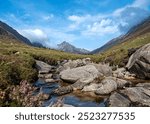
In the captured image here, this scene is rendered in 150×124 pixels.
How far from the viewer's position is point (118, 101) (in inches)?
963

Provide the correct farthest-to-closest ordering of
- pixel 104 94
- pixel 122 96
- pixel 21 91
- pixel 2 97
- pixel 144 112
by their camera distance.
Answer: pixel 104 94 → pixel 122 96 → pixel 21 91 → pixel 2 97 → pixel 144 112

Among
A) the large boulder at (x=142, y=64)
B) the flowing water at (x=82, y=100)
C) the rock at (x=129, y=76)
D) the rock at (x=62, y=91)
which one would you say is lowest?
the flowing water at (x=82, y=100)

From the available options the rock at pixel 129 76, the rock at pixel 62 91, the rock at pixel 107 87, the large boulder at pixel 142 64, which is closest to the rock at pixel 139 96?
the rock at pixel 107 87

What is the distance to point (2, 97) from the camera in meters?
7.49

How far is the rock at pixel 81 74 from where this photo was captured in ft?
123

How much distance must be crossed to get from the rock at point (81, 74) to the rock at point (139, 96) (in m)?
9.82

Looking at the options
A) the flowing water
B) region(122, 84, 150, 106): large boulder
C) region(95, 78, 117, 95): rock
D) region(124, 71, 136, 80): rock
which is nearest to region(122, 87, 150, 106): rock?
region(122, 84, 150, 106): large boulder

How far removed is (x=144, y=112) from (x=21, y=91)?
3.57 metres

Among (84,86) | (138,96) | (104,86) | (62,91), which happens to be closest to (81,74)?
(84,86)

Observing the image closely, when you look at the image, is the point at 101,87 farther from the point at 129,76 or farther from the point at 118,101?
the point at 129,76

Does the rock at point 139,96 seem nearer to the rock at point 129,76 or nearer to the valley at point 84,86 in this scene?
the valley at point 84,86

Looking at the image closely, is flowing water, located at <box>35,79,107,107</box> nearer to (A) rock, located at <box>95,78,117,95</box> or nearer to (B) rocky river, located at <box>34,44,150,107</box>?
(B) rocky river, located at <box>34,44,150,107</box>

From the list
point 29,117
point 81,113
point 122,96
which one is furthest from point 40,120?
point 122,96

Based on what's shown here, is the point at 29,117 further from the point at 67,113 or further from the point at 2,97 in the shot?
the point at 2,97
